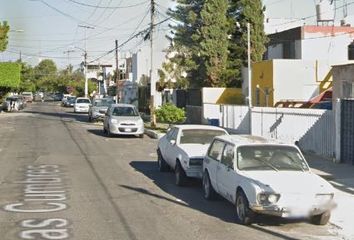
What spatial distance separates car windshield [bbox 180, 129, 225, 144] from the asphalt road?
1.09 m

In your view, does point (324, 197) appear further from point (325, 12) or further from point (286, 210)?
point (325, 12)

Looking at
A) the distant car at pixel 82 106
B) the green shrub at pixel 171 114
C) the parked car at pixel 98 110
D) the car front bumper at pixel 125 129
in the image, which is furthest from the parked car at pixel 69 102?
the car front bumper at pixel 125 129

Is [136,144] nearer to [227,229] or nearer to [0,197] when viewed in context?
[0,197]

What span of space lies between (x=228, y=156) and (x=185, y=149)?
308cm

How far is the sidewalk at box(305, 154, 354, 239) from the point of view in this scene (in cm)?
1002

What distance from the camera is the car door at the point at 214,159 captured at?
37.9 feet

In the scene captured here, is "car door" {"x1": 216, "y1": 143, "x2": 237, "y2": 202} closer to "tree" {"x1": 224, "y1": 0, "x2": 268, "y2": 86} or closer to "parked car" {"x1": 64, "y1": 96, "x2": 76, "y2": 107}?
"tree" {"x1": 224, "y1": 0, "x2": 268, "y2": 86}

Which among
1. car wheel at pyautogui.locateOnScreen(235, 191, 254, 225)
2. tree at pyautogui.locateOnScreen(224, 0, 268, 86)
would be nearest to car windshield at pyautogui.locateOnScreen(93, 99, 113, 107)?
tree at pyautogui.locateOnScreen(224, 0, 268, 86)

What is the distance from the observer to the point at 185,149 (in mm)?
14055

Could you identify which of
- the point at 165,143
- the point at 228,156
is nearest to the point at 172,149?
the point at 165,143

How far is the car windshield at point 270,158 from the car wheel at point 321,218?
106 centimetres

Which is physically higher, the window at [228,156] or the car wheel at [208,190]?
the window at [228,156]

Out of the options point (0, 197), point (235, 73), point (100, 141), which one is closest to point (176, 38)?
point (235, 73)

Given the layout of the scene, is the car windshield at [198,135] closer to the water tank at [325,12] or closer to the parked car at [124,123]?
the parked car at [124,123]
